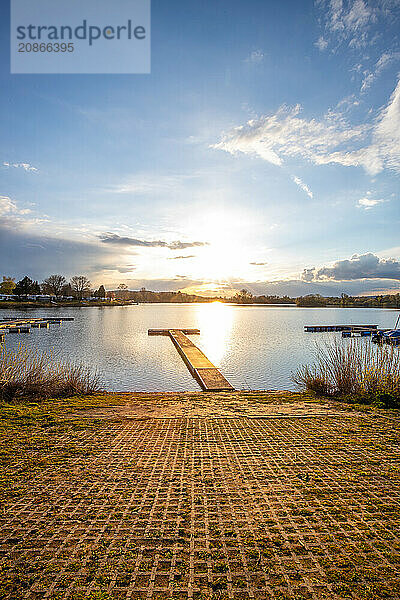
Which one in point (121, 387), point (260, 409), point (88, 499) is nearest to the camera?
point (88, 499)

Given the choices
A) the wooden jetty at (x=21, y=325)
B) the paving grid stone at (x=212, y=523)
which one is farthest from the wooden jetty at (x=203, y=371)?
the wooden jetty at (x=21, y=325)

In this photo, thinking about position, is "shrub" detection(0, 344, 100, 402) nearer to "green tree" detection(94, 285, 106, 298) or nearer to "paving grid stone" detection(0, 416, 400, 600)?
"paving grid stone" detection(0, 416, 400, 600)

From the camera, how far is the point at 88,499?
9.53 feet

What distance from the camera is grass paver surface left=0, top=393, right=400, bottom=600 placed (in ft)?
6.76

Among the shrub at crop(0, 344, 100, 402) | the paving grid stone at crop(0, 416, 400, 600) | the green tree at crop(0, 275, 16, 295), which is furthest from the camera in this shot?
the green tree at crop(0, 275, 16, 295)

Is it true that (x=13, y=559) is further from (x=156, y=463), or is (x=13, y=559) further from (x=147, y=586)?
(x=156, y=463)

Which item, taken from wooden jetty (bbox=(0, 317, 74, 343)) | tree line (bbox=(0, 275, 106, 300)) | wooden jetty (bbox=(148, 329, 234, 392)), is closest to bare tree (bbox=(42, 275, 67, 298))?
tree line (bbox=(0, 275, 106, 300))

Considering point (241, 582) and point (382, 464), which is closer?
point (241, 582)

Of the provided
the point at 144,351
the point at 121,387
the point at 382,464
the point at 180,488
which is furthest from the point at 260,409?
the point at 144,351

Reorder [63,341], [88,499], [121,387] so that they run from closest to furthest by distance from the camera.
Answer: [88,499]
[121,387]
[63,341]

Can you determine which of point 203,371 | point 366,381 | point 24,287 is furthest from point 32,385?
point 24,287

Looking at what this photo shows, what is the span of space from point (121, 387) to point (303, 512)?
741 cm

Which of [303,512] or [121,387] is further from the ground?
[303,512]

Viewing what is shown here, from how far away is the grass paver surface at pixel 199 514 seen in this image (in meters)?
2.06
